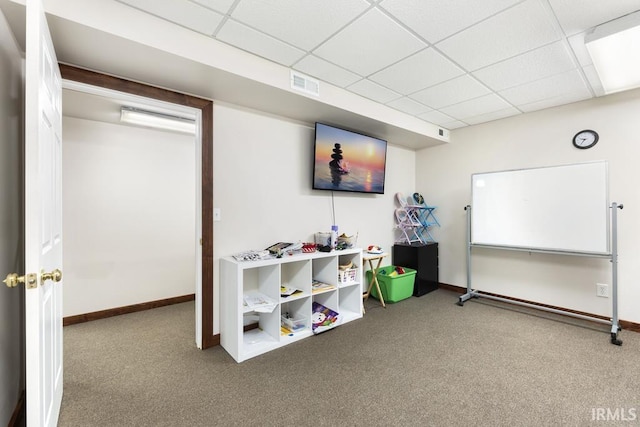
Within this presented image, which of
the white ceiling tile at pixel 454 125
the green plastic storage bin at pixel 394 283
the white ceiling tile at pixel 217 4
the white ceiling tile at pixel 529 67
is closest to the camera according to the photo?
the white ceiling tile at pixel 217 4

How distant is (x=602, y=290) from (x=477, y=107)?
2.40 m

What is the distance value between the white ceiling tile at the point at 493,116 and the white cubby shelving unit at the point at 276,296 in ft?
7.76

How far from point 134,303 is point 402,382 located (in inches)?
127

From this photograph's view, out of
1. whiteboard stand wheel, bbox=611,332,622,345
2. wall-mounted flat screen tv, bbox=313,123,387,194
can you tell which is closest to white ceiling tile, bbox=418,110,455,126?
wall-mounted flat screen tv, bbox=313,123,387,194

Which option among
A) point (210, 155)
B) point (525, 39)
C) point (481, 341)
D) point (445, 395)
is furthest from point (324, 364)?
point (525, 39)

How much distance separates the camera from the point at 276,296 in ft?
8.45

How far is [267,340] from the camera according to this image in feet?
8.43

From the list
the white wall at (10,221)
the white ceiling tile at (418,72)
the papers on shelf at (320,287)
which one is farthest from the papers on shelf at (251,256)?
the white ceiling tile at (418,72)

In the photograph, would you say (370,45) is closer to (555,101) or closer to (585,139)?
(555,101)

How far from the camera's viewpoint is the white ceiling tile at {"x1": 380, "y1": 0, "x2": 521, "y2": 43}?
1.71 metres

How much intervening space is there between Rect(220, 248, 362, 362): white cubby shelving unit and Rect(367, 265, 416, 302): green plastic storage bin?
1.97ft

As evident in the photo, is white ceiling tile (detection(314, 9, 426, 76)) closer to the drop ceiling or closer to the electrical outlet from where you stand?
the drop ceiling

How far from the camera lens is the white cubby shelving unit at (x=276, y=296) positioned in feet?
7.79

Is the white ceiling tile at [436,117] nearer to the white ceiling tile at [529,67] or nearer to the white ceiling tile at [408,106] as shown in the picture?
the white ceiling tile at [408,106]
